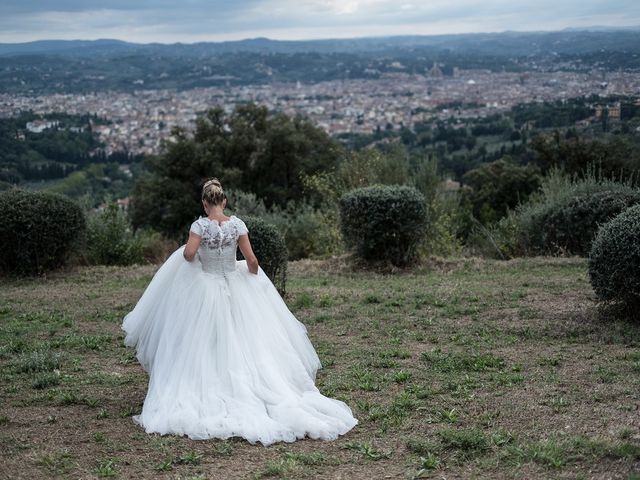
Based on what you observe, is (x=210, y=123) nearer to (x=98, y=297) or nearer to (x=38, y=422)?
(x=98, y=297)

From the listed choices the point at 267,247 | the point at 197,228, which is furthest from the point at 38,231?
the point at 197,228

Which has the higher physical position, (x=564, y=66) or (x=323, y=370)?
(x=564, y=66)

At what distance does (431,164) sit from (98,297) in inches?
478

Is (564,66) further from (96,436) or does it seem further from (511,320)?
(96,436)

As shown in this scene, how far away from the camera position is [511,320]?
891 centimetres

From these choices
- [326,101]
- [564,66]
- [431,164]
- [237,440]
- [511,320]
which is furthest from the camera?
[326,101]

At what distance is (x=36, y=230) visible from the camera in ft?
40.8

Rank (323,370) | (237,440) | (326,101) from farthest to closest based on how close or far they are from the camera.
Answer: (326,101) → (323,370) → (237,440)

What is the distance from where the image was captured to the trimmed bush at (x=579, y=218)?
502 inches

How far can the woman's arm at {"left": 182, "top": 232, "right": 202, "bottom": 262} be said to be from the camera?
20.2 feet

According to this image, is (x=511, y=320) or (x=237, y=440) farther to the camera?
(x=511, y=320)

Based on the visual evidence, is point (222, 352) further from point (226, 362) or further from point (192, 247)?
point (192, 247)

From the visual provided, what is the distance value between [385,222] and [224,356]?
729 cm

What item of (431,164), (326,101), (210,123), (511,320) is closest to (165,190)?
(210,123)
